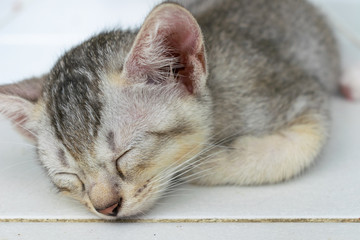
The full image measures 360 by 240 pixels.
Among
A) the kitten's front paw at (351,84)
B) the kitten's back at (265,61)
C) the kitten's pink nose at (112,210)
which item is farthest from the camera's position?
the kitten's front paw at (351,84)

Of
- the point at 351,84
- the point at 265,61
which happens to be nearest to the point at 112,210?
A: the point at 265,61

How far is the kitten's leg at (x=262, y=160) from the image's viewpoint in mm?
1452

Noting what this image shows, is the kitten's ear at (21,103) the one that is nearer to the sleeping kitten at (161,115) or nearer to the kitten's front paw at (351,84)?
the sleeping kitten at (161,115)

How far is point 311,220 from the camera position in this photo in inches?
49.1

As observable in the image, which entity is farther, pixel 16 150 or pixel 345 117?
pixel 345 117

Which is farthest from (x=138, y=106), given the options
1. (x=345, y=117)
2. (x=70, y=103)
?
(x=345, y=117)

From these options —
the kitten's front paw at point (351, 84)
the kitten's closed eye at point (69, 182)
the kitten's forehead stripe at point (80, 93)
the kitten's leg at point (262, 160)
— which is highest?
the kitten's forehead stripe at point (80, 93)

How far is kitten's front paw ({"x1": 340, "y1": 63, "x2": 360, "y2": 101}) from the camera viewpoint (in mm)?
2184

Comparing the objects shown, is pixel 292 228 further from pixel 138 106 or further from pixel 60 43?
pixel 60 43

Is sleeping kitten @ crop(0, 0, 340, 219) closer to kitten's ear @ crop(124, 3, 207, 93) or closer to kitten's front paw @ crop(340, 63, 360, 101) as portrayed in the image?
kitten's ear @ crop(124, 3, 207, 93)

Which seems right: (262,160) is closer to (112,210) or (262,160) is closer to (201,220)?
(201,220)

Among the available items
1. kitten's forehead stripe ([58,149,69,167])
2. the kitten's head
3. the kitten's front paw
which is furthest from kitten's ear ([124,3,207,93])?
the kitten's front paw

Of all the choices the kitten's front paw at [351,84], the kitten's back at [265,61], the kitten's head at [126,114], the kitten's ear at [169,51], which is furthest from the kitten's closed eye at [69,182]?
the kitten's front paw at [351,84]

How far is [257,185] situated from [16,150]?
915 mm
